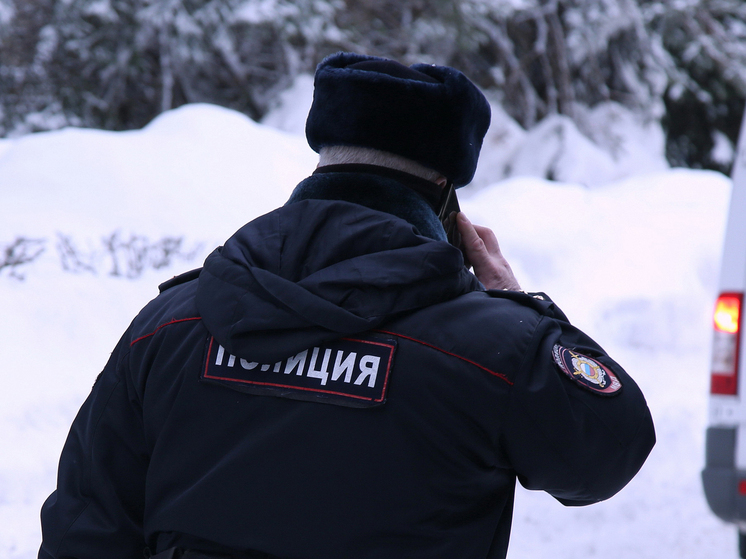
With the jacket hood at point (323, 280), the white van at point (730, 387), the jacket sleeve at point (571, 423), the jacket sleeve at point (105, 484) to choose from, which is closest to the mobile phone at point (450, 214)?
the jacket hood at point (323, 280)

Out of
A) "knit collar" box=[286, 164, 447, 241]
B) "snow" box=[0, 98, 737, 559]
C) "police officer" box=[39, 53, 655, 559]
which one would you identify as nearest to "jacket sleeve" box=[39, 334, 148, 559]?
"police officer" box=[39, 53, 655, 559]

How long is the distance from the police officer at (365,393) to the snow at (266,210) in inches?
94.7

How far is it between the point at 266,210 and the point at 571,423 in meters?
5.58

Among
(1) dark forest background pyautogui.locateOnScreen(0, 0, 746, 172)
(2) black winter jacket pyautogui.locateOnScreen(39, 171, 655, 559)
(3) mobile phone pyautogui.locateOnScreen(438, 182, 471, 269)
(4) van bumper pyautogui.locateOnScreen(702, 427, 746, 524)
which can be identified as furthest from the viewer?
(1) dark forest background pyautogui.locateOnScreen(0, 0, 746, 172)

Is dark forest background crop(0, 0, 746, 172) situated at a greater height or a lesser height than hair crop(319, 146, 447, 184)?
lesser

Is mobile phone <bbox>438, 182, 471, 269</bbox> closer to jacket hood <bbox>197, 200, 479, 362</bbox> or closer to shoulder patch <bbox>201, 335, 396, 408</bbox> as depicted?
jacket hood <bbox>197, 200, 479, 362</bbox>

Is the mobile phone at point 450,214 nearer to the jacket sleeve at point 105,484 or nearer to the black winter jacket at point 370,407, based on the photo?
the black winter jacket at point 370,407

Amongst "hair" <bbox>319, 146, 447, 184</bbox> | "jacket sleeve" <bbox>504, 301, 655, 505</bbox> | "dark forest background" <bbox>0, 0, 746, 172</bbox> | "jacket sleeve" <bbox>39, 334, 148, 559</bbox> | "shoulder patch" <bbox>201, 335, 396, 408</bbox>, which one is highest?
"hair" <bbox>319, 146, 447, 184</bbox>

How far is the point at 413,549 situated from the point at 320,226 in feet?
1.78

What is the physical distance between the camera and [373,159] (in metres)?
1.35

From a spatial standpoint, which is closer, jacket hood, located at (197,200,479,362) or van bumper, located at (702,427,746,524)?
jacket hood, located at (197,200,479,362)

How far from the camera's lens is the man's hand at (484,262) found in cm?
150

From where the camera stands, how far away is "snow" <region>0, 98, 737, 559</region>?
3.92 meters

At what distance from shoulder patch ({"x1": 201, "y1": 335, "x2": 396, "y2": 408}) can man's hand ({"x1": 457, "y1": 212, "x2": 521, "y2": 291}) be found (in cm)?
36
